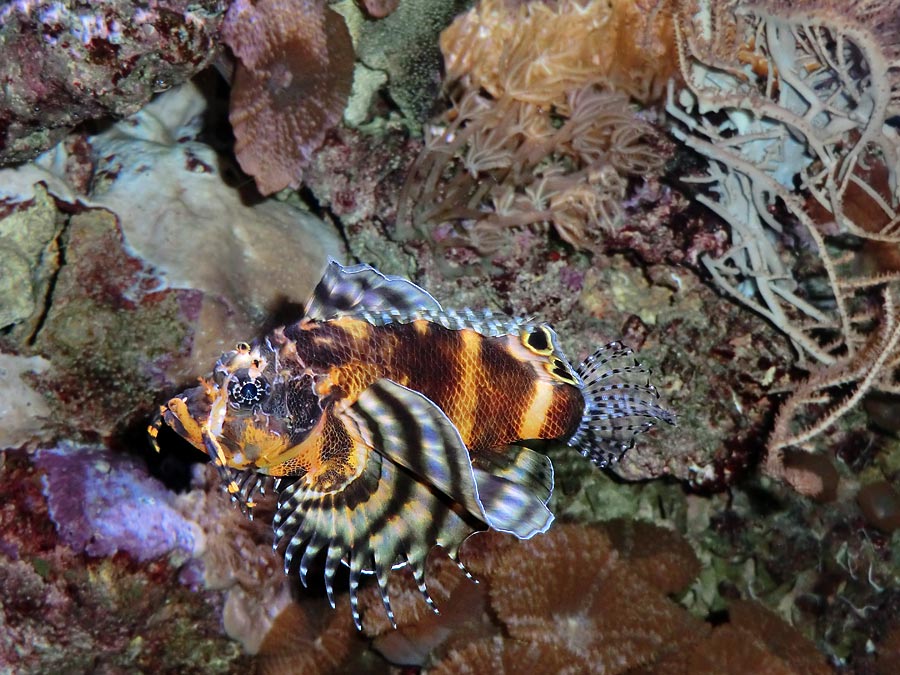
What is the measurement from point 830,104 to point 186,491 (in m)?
4.08

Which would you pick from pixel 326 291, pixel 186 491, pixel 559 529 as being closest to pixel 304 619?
pixel 186 491

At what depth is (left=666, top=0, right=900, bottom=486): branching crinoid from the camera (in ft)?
10.8

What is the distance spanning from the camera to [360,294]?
2.61m

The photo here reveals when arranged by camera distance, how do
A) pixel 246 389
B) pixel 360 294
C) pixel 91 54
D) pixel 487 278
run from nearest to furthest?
pixel 246 389 → pixel 360 294 → pixel 91 54 → pixel 487 278

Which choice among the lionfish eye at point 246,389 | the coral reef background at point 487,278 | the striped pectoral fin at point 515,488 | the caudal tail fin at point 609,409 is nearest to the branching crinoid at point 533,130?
the coral reef background at point 487,278

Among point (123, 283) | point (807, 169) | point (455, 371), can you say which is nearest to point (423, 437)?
point (455, 371)

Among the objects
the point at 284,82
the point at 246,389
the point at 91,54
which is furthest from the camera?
the point at 284,82

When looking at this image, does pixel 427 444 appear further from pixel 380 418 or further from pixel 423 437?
pixel 380 418

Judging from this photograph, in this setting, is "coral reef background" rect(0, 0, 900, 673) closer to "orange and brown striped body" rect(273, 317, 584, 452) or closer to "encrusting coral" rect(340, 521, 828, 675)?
"encrusting coral" rect(340, 521, 828, 675)

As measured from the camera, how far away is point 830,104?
3.39 metres

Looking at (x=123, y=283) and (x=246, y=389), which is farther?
(x=123, y=283)

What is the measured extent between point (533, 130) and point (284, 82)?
1.46m

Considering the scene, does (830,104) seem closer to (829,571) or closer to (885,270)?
(885,270)

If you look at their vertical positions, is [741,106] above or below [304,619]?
above
